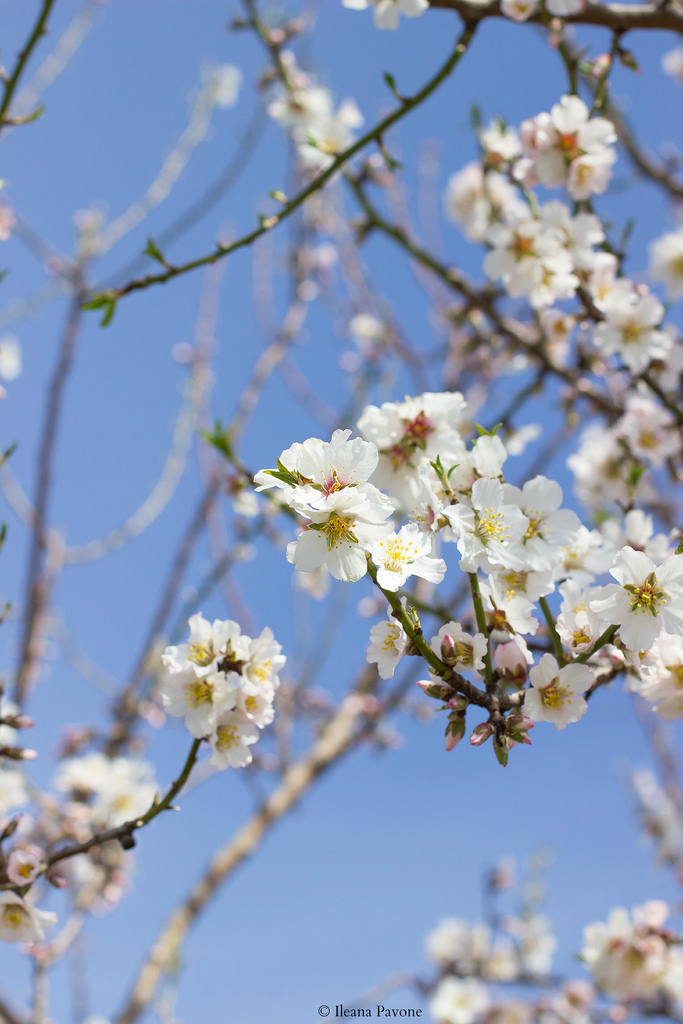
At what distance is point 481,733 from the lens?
1.06 m

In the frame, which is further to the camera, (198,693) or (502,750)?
(198,693)

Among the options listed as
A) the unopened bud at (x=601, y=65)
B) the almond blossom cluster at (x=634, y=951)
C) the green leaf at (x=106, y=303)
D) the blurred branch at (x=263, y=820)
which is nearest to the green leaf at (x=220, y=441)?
the green leaf at (x=106, y=303)

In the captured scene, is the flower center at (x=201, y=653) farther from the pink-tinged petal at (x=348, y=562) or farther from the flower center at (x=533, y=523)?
the flower center at (x=533, y=523)

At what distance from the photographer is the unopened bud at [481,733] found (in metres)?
1.05

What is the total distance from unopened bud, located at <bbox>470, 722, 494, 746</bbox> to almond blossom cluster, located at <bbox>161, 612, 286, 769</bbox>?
1.18 feet

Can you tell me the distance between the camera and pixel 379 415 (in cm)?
154

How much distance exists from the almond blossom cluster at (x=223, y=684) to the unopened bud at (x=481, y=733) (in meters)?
0.36

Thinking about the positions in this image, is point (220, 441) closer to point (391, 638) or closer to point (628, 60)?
point (391, 638)

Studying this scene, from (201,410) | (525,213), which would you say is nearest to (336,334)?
(201,410)

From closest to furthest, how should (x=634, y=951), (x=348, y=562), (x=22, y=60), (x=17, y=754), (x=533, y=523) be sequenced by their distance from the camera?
(x=348, y=562) < (x=533, y=523) < (x=17, y=754) < (x=22, y=60) < (x=634, y=951)

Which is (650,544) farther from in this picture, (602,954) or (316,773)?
(316,773)

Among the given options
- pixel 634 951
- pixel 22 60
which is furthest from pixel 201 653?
pixel 634 951

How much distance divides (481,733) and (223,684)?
0.47 meters

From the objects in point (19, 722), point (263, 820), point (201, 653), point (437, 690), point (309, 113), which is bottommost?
point (437, 690)
